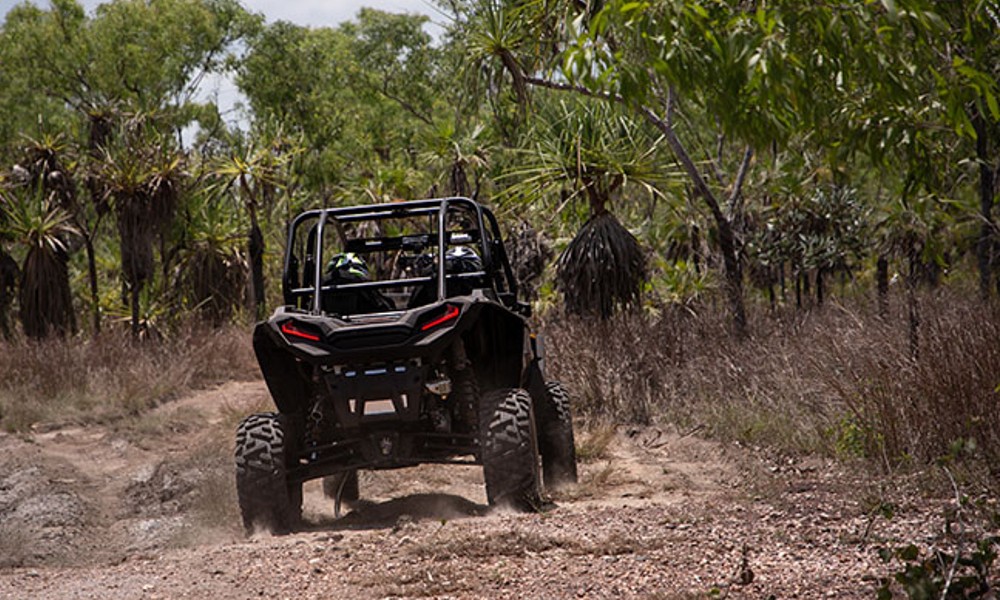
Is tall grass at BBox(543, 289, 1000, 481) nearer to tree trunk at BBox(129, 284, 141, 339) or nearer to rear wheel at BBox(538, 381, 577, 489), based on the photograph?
rear wheel at BBox(538, 381, 577, 489)

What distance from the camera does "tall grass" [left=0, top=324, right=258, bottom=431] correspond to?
14.2 metres

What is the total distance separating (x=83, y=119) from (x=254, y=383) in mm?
18805

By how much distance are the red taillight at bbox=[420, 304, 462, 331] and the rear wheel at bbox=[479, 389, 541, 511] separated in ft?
2.02

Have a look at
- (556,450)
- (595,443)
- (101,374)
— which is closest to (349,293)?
(556,450)

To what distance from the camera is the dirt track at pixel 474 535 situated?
5320 millimetres

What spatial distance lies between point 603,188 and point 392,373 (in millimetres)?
8724

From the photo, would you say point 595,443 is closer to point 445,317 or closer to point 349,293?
point 349,293

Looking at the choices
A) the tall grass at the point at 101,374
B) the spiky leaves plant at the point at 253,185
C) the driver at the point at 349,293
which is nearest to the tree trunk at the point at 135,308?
the tall grass at the point at 101,374

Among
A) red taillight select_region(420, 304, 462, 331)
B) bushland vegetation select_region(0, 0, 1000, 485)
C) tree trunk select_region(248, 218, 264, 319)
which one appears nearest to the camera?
bushland vegetation select_region(0, 0, 1000, 485)

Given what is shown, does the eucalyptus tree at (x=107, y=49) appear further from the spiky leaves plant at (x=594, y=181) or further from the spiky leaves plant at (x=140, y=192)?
the spiky leaves plant at (x=594, y=181)

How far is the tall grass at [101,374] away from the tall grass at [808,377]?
17.6 feet

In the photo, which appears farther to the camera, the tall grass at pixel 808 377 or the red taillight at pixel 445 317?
the tall grass at pixel 808 377

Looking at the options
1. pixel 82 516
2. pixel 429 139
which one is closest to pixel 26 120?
pixel 429 139

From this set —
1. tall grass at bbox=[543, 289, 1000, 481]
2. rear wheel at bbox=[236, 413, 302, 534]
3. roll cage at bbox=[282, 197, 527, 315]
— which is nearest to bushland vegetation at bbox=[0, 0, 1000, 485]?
tall grass at bbox=[543, 289, 1000, 481]
